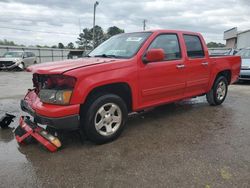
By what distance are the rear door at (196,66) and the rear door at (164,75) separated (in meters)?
0.25

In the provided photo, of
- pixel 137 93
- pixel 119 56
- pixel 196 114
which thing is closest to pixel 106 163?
pixel 137 93

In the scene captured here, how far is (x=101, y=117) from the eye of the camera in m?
3.96

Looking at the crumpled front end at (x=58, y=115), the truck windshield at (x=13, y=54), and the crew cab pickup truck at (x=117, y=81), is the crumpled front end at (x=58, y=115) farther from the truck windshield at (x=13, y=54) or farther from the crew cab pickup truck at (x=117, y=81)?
the truck windshield at (x=13, y=54)

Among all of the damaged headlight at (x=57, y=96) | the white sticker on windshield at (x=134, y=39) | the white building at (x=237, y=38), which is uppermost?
the white building at (x=237, y=38)

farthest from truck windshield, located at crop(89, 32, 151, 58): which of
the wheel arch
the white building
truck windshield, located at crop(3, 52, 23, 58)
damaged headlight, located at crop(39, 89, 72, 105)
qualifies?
the white building

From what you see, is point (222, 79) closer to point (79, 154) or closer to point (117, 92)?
point (117, 92)

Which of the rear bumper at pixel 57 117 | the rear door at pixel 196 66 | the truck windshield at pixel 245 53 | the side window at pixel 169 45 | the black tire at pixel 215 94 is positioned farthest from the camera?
the truck windshield at pixel 245 53

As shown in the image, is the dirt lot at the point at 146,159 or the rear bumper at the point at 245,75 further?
the rear bumper at the point at 245,75

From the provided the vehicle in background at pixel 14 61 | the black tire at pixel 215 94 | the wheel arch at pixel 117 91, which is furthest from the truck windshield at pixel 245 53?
the vehicle in background at pixel 14 61

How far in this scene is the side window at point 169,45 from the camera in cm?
481

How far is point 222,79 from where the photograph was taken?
6.61 m

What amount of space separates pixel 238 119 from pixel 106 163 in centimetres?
341

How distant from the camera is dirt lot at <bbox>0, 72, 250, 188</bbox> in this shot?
2971 millimetres

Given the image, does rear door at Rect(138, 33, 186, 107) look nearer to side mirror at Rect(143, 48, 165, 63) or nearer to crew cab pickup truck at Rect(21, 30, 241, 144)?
crew cab pickup truck at Rect(21, 30, 241, 144)
